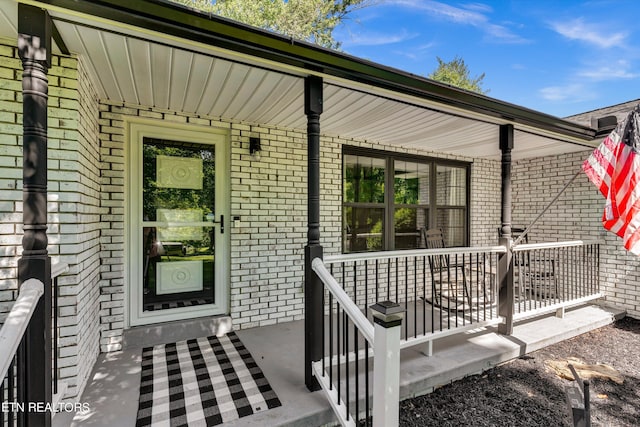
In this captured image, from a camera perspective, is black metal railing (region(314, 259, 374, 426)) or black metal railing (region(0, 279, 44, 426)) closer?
black metal railing (region(0, 279, 44, 426))

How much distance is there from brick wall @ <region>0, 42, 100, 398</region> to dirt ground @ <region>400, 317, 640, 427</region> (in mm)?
2397

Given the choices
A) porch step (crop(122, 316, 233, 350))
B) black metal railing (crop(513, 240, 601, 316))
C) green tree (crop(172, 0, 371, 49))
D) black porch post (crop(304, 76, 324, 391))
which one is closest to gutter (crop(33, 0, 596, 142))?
black porch post (crop(304, 76, 324, 391))

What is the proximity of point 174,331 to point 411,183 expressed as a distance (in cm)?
379

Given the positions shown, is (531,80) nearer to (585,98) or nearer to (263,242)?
(585,98)

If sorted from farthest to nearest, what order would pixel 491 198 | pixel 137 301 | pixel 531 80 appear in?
pixel 531 80 < pixel 491 198 < pixel 137 301

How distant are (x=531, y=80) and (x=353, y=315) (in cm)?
1210

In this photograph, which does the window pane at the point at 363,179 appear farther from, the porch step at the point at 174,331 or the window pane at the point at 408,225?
the porch step at the point at 174,331

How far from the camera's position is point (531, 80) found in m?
10.3

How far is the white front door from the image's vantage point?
3189 mm

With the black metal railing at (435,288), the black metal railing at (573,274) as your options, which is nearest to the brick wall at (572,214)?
the black metal railing at (573,274)

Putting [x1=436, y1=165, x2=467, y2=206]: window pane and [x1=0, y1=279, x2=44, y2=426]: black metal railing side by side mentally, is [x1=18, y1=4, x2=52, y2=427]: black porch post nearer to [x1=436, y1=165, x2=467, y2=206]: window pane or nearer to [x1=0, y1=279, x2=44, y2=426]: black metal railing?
[x1=0, y1=279, x2=44, y2=426]: black metal railing

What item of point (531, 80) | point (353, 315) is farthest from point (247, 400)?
point (531, 80)

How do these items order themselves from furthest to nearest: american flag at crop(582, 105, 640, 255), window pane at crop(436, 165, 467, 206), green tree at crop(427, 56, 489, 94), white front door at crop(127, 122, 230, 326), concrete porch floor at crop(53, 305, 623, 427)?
green tree at crop(427, 56, 489, 94)
window pane at crop(436, 165, 467, 206)
white front door at crop(127, 122, 230, 326)
american flag at crop(582, 105, 640, 255)
concrete porch floor at crop(53, 305, 623, 427)

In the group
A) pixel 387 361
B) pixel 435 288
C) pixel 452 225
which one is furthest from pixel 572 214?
pixel 387 361
